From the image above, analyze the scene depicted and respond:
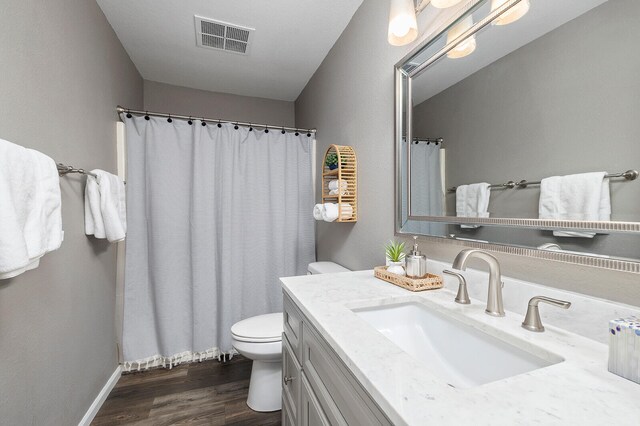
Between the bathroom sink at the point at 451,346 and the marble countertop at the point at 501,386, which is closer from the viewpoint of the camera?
the marble countertop at the point at 501,386

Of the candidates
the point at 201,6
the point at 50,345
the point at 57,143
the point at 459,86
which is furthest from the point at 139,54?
the point at 459,86

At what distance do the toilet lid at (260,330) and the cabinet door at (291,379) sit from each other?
38 cm

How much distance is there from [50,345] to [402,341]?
1.47m

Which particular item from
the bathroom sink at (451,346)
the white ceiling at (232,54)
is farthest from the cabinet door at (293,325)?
the white ceiling at (232,54)

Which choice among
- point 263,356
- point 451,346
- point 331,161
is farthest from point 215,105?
point 451,346

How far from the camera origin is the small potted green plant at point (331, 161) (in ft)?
6.05

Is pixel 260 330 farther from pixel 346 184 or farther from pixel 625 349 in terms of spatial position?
pixel 625 349

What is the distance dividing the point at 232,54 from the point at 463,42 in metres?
1.81

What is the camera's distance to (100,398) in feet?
5.59

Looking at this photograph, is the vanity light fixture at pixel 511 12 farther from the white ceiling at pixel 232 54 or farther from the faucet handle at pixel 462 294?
the white ceiling at pixel 232 54

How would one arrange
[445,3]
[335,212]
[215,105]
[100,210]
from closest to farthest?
[445,3] → [100,210] → [335,212] → [215,105]

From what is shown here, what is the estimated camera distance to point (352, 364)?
59cm

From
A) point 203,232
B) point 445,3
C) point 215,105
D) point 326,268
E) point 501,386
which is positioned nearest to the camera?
point 501,386

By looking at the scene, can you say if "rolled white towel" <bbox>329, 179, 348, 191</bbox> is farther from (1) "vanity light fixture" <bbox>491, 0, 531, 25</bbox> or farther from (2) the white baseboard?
(2) the white baseboard
